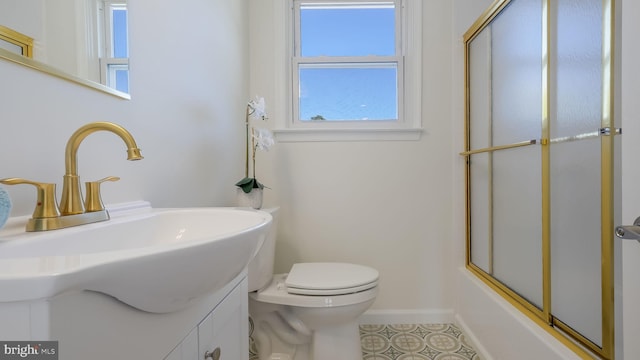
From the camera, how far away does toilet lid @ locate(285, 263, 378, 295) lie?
3.76 feet

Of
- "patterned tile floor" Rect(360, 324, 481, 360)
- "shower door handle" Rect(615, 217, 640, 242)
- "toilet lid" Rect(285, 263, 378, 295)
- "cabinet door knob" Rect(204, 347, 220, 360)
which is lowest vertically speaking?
"patterned tile floor" Rect(360, 324, 481, 360)

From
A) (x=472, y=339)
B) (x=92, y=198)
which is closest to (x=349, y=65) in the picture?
(x=92, y=198)

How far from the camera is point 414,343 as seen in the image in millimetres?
1513

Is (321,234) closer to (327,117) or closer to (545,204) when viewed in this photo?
(327,117)

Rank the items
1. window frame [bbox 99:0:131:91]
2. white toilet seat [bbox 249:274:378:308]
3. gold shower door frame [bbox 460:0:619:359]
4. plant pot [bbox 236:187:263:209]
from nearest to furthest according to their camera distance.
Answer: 1. window frame [bbox 99:0:131:91]
2. gold shower door frame [bbox 460:0:619:359]
3. white toilet seat [bbox 249:274:378:308]
4. plant pot [bbox 236:187:263:209]

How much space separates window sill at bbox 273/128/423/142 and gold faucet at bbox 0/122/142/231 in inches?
45.9

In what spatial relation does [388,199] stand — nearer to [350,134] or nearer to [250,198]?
[350,134]

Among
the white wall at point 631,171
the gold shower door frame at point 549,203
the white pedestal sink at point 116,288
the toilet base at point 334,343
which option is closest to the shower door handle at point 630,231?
the white wall at point 631,171

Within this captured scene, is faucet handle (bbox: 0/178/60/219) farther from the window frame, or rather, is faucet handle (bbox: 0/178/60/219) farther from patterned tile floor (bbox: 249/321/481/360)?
patterned tile floor (bbox: 249/321/481/360)

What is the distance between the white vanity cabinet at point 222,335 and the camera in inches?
19.9

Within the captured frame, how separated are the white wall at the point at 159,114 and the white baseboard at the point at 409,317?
3.51 ft

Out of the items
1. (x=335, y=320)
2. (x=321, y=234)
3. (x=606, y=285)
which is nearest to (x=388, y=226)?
(x=321, y=234)

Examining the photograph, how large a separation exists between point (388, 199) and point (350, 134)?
0.44 m

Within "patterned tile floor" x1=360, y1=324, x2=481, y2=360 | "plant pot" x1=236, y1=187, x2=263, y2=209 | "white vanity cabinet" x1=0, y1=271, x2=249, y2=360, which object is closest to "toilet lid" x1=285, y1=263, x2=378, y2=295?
"plant pot" x1=236, y1=187, x2=263, y2=209
